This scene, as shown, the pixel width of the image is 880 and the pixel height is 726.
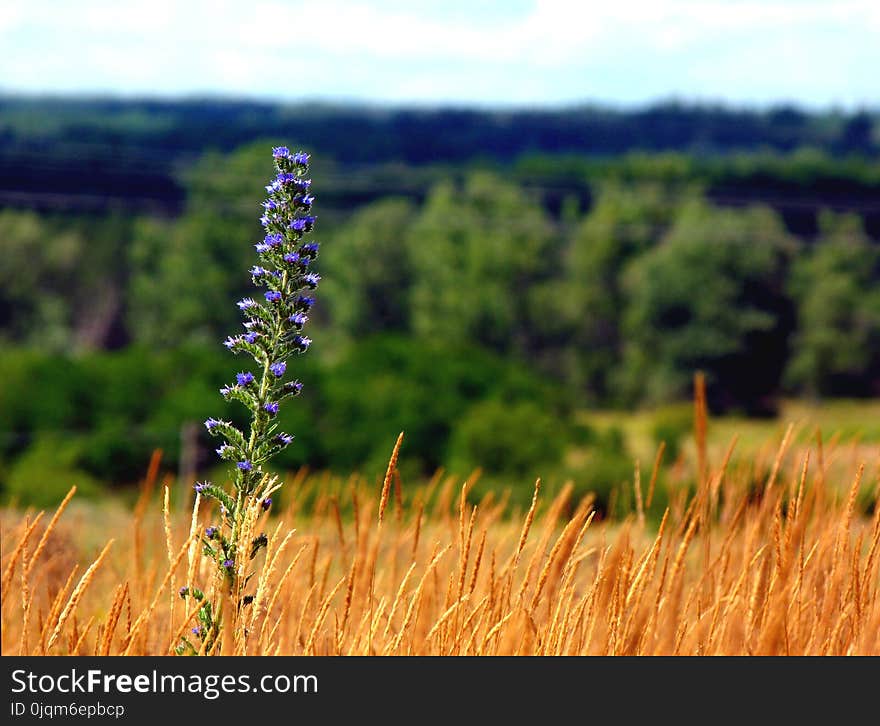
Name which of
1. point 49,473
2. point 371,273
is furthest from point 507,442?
point 371,273

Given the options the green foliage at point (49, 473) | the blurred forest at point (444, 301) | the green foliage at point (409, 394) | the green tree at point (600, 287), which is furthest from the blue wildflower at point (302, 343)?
the green tree at point (600, 287)

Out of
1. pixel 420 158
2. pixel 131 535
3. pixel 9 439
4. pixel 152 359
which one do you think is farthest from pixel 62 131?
pixel 131 535

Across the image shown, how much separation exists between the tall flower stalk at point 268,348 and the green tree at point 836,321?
69304 millimetres

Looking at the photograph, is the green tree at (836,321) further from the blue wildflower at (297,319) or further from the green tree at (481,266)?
the blue wildflower at (297,319)

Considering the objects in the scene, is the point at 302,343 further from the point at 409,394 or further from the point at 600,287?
the point at 600,287

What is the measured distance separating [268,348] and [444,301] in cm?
7247

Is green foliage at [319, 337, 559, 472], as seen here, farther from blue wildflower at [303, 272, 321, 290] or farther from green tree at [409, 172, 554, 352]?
A: blue wildflower at [303, 272, 321, 290]

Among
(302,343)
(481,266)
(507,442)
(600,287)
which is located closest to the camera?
(302,343)

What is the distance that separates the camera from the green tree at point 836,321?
68.6 m

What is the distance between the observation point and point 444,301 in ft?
245

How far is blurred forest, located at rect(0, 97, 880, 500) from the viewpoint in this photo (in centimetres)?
5138

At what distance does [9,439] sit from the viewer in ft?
151

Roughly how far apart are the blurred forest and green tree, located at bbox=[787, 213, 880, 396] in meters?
0.13

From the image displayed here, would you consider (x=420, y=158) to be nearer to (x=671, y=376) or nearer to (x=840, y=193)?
(x=840, y=193)
